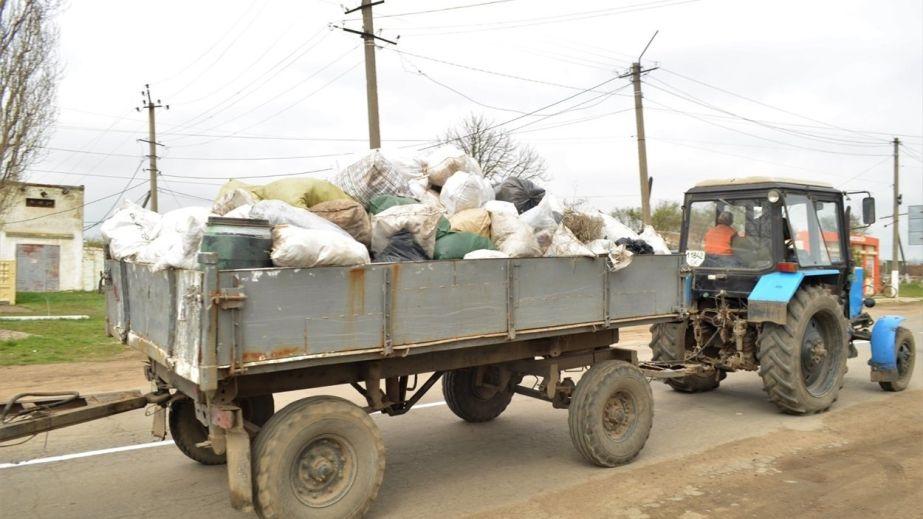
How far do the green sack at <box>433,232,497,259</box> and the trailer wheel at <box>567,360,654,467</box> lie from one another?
1431 mm

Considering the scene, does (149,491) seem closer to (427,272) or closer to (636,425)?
(427,272)

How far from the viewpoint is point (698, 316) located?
7469 millimetres

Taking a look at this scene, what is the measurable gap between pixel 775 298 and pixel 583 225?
8.61 ft

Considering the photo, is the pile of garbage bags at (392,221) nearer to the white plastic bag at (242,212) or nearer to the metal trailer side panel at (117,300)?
the white plastic bag at (242,212)

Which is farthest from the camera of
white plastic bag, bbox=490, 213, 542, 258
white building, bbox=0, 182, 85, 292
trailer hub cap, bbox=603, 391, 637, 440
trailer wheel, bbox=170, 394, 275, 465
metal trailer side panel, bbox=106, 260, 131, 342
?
white building, bbox=0, 182, 85, 292

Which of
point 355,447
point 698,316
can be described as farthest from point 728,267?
point 355,447

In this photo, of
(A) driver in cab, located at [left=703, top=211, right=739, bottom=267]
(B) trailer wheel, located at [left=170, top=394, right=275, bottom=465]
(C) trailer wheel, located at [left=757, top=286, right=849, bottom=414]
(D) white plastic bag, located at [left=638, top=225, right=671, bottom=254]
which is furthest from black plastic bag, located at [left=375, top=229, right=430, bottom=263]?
A: (A) driver in cab, located at [left=703, top=211, right=739, bottom=267]

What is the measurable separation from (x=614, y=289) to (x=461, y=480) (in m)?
1.86

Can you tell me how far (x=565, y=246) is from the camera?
5066 mm

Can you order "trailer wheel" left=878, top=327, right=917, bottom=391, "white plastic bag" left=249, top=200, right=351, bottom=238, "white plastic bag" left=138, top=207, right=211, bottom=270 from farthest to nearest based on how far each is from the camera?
1. "trailer wheel" left=878, top=327, right=917, bottom=391
2. "white plastic bag" left=249, top=200, right=351, bottom=238
3. "white plastic bag" left=138, top=207, right=211, bottom=270

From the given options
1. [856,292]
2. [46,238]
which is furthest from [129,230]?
[46,238]

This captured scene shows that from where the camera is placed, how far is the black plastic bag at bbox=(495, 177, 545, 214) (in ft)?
18.9

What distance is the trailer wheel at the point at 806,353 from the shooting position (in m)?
6.66

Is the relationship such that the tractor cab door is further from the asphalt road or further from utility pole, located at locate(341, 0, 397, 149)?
utility pole, located at locate(341, 0, 397, 149)
